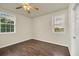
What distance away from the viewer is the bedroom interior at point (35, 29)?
165cm

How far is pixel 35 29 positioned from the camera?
68.6 inches

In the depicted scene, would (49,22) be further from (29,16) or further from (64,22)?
(29,16)

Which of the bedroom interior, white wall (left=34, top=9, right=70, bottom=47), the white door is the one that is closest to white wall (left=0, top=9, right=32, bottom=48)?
the bedroom interior

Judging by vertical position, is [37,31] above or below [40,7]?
below

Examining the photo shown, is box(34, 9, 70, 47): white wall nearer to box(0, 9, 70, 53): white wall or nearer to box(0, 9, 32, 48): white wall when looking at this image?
box(0, 9, 70, 53): white wall

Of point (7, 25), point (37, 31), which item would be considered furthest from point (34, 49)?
point (7, 25)

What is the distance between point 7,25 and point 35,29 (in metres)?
0.47

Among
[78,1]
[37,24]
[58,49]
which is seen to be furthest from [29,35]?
[78,1]

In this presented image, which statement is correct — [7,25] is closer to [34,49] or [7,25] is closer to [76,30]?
[34,49]

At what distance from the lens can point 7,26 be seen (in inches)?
66.2

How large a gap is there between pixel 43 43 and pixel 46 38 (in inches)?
3.9

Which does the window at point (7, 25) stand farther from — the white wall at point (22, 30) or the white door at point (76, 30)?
the white door at point (76, 30)

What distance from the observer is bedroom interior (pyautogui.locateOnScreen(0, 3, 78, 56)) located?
165cm

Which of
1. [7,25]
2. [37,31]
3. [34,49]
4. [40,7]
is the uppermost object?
[40,7]
